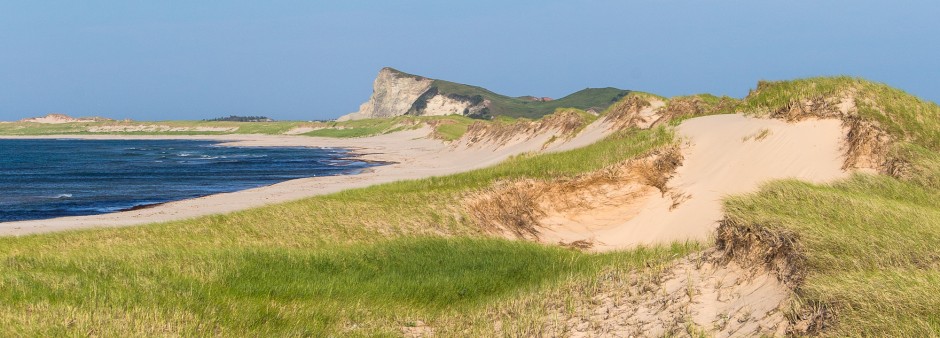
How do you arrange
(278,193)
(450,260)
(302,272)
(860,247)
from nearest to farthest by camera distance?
1. (860,247)
2. (302,272)
3. (450,260)
4. (278,193)

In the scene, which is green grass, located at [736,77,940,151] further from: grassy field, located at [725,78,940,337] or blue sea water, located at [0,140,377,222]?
blue sea water, located at [0,140,377,222]

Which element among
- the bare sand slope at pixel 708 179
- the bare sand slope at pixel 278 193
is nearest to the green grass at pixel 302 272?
the bare sand slope at pixel 708 179

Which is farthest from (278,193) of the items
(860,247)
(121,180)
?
(860,247)

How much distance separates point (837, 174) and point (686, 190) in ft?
14.9

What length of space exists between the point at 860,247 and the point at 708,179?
1457cm

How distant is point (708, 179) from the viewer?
24.2 meters

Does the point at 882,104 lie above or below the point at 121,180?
above

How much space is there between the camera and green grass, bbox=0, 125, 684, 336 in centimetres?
1041

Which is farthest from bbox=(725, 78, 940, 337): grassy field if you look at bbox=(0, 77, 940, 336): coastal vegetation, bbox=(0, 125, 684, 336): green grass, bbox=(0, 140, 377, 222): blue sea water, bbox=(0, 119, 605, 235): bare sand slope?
bbox=(0, 140, 377, 222): blue sea water

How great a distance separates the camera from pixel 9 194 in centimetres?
4666

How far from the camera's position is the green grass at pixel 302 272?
10406mm

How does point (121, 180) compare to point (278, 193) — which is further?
point (121, 180)

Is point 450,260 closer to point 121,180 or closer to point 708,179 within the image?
point 708,179

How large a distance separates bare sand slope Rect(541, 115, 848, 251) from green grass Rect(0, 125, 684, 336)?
373 cm
